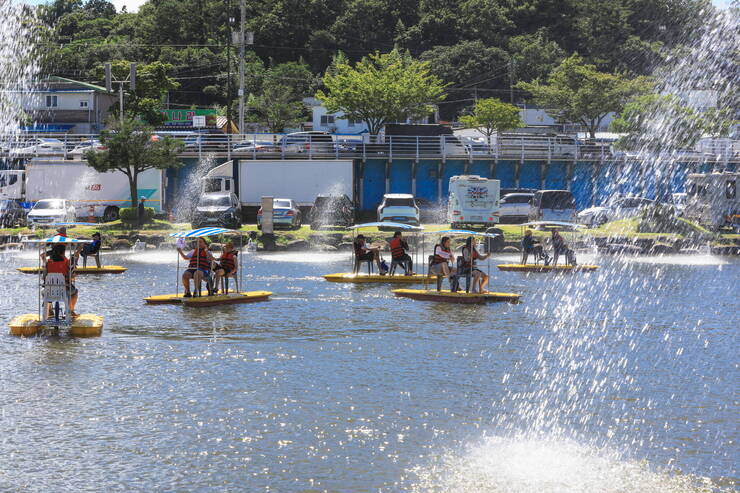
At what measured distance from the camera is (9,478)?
529 inches

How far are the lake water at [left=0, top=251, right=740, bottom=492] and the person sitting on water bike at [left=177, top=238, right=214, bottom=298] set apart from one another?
1120mm

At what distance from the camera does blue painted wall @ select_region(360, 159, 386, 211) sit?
65562 millimetres

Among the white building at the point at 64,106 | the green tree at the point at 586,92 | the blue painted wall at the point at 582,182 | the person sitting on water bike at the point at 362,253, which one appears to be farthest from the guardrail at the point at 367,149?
the person sitting on water bike at the point at 362,253

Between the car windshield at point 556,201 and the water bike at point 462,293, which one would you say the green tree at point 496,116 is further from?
the water bike at point 462,293

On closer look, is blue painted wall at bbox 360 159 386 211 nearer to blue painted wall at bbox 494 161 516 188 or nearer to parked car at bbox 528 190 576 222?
blue painted wall at bbox 494 161 516 188

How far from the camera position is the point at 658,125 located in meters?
66.1

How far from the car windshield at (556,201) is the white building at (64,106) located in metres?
54.1

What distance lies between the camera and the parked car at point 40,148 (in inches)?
2534

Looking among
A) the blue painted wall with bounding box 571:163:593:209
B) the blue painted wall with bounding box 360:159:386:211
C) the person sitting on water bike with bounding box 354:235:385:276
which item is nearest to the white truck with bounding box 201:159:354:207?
the blue painted wall with bounding box 360:159:386:211

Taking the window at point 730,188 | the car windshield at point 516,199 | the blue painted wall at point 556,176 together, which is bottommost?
the car windshield at point 516,199

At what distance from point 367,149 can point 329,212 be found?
12.7 metres

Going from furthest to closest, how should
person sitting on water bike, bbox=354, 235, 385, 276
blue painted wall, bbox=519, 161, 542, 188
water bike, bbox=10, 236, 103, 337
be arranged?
blue painted wall, bbox=519, 161, 542, 188 → person sitting on water bike, bbox=354, 235, 385, 276 → water bike, bbox=10, 236, 103, 337

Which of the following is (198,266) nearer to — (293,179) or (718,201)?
(293,179)

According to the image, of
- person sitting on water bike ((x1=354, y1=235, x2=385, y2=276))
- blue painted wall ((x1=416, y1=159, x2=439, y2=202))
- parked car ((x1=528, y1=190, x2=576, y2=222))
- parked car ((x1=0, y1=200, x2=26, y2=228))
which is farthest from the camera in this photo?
blue painted wall ((x1=416, y1=159, x2=439, y2=202))
